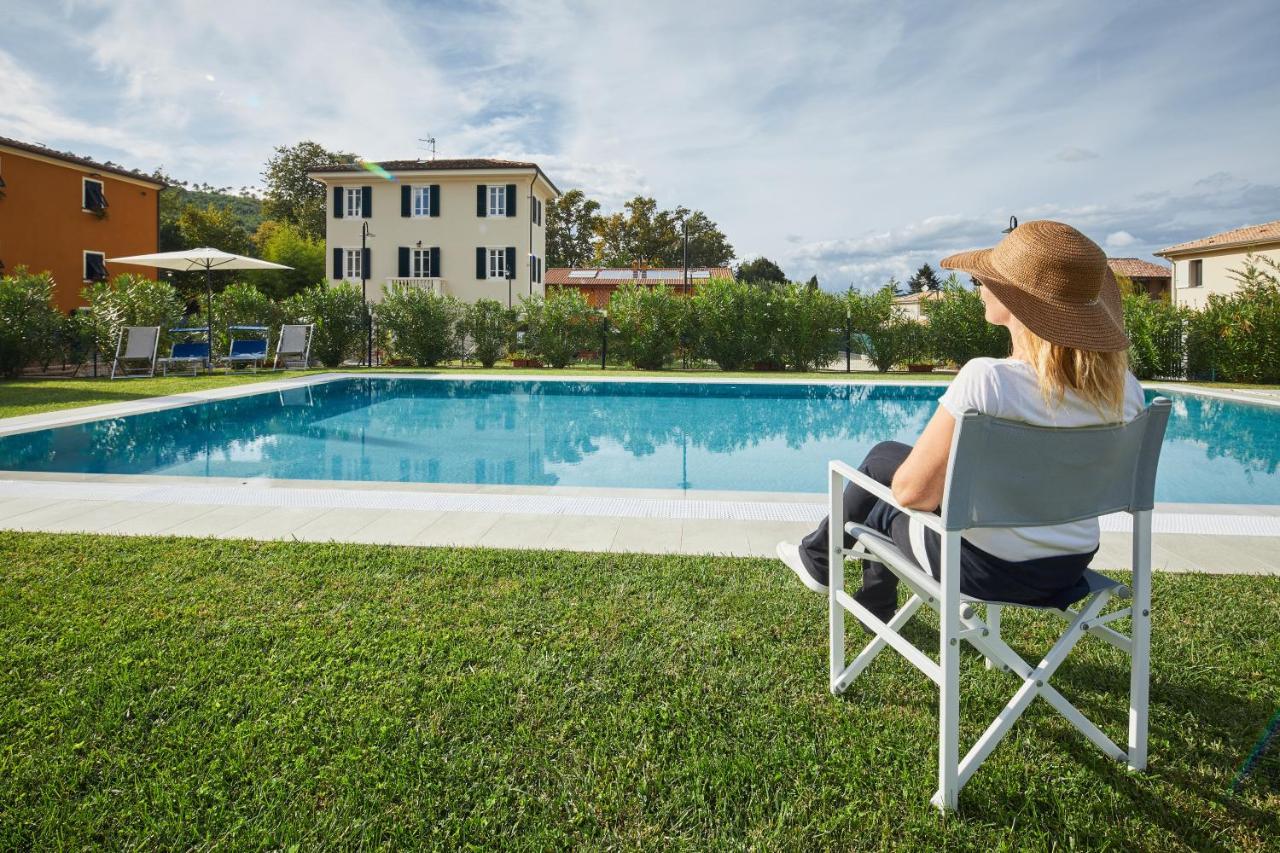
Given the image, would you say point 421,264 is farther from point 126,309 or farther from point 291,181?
point 291,181

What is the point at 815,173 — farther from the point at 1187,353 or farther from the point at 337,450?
the point at 337,450

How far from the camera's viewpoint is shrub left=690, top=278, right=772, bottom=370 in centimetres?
1836

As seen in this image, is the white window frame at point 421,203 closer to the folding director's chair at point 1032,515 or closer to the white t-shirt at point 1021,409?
the folding director's chair at point 1032,515

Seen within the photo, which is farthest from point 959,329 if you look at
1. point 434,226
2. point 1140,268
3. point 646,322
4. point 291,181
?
point 1140,268

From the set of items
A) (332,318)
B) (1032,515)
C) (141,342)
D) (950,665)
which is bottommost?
(950,665)

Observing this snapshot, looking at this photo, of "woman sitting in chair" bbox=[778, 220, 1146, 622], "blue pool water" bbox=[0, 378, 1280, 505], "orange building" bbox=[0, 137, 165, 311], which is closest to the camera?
"woman sitting in chair" bbox=[778, 220, 1146, 622]

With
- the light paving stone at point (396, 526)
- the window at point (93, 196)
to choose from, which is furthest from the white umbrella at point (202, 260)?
the light paving stone at point (396, 526)

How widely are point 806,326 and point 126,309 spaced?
15.1 m

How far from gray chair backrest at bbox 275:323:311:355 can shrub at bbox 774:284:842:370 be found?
11.5m

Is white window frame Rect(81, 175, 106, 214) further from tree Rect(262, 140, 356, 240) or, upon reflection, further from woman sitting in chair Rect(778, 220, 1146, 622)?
woman sitting in chair Rect(778, 220, 1146, 622)

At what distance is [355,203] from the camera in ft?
93.8

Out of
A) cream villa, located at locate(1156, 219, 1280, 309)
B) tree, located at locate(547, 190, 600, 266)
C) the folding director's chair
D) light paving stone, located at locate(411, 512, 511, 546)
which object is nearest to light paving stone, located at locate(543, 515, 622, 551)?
light paving stone, located at locate(411, 512, 511, 546)

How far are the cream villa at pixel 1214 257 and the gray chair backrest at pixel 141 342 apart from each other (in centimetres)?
3092

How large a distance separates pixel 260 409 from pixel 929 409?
35.3 ft
